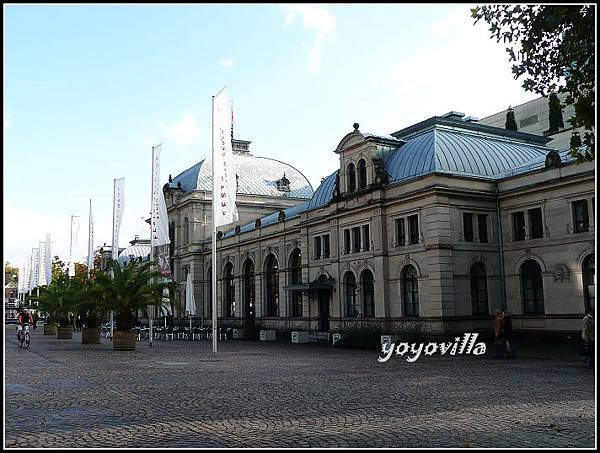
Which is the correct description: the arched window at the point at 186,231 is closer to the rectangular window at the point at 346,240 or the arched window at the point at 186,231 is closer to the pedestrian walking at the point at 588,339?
the rectangular window at the point at 346,240

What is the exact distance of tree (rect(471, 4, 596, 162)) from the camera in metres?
11.5

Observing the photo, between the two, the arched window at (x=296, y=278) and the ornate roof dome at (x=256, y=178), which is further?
the ornate roof dome at (x=256, y=178)

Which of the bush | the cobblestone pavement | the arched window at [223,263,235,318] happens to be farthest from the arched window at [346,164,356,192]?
the arched window at [223,263,235,318]

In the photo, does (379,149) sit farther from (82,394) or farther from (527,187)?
(82,394)

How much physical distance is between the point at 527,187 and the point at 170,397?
25.7 meters

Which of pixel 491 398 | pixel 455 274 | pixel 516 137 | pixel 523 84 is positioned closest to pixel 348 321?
pixel 455 274

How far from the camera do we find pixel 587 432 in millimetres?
10250

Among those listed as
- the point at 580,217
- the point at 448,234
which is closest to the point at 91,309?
the point at 448,234

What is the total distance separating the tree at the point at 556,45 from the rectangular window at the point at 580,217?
1961cm

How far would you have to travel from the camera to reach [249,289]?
5725cm

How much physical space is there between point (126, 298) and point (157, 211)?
6037 mm

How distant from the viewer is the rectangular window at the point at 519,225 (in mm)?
35344

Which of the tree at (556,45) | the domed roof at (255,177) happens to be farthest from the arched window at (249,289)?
the tree at (556,45)

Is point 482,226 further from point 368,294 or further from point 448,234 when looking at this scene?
point 368,294
